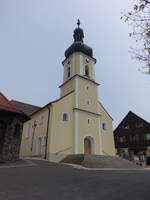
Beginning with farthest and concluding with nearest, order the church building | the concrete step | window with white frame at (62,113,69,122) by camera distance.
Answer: window with white frame at (62,113,69,122) → the church building → the concrete step

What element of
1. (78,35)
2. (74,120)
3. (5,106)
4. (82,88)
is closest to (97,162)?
(74,120)

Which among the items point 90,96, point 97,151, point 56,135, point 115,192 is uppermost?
point 90,96

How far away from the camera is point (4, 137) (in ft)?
45.1

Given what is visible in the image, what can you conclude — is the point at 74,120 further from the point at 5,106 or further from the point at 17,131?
the point at 5,106

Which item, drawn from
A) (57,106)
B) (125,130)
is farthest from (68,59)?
(125,130)

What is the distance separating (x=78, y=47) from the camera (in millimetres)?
26875

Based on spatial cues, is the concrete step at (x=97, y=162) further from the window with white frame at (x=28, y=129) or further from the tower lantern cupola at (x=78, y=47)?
the tower lantern cupola at (x=78, y=47)

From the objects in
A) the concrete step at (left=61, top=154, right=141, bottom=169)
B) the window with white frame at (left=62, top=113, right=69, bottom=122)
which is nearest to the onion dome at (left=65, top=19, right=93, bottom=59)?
the window with white frame at (left=62, top=113, right=69, bottom=122)

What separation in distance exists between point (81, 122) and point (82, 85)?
5.32 meters

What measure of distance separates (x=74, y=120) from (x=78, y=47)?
11172mm

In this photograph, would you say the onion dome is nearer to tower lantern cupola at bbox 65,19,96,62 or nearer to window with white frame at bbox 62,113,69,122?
tower lantern cupola at bbox 65,19,96,62

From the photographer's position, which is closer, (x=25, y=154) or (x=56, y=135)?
(x=56, y=135)

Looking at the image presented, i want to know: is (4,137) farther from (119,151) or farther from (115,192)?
(119,151)

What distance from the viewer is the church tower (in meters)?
22.4
